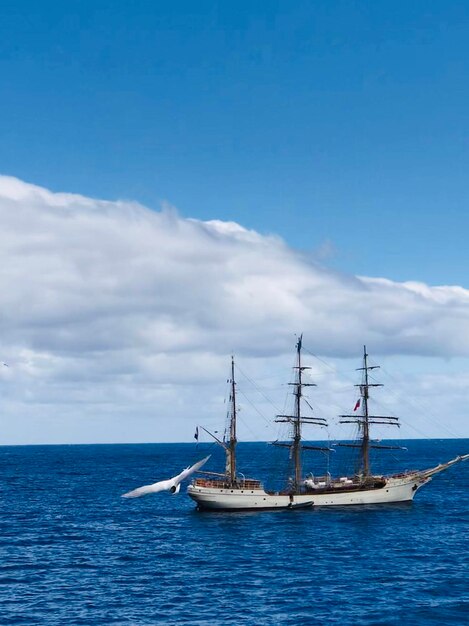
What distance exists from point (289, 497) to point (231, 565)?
3535cm

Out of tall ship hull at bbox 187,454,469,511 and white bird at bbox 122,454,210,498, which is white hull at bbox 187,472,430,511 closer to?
tall ship hull at bbox 187,454,469,511

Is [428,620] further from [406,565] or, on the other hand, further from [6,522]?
[6,522]

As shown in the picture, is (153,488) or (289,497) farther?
(153,488)

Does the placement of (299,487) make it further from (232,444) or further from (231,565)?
(231,565)

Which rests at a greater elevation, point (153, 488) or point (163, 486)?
point (163, 486)

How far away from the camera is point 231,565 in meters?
64.4

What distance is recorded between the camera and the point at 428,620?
47.2m

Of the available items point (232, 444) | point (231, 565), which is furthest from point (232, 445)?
point (231, 565)

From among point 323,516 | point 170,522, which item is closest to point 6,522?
point 170,522

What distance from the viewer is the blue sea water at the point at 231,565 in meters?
49.5

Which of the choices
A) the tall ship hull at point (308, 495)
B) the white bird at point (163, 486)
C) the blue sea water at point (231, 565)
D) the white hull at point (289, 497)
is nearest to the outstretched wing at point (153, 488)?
the white bird at point (163, 486)

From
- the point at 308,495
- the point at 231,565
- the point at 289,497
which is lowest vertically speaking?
the point at 231,565

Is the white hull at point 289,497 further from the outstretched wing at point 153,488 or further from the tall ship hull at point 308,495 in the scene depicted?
the outstretched wing at point 153,488

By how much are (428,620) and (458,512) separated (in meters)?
56.7
